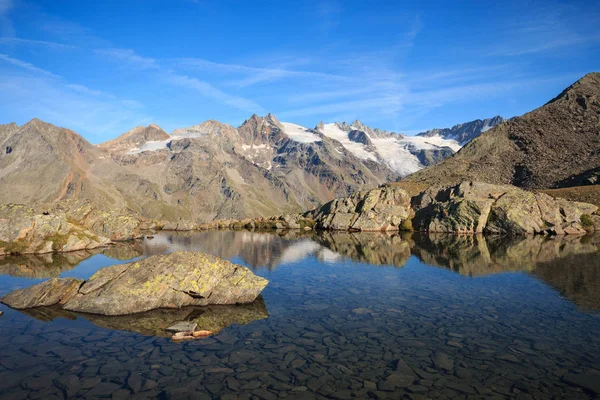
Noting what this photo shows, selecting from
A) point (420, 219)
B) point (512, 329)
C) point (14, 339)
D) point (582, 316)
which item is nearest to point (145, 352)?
point (14, 339)

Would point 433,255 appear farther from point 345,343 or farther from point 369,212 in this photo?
point 369,212

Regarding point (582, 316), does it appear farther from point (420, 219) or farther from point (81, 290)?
point (420, 219)

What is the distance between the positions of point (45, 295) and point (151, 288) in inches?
337

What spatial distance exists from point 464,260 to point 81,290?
4262cm

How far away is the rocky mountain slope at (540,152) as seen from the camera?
522ft

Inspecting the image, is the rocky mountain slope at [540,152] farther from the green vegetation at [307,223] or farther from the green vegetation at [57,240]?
the green vegetation at [57,240]

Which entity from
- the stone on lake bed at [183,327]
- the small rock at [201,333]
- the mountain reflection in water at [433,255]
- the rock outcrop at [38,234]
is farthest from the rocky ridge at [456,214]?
the small rock at [201,333]

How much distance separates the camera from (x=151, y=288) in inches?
1086

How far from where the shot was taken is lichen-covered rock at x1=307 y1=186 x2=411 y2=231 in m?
92.2

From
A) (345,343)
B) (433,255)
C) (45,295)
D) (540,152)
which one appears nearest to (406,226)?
(433,255)

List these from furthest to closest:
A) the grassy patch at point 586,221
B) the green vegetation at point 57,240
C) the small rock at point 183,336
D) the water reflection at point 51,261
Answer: the grassy patch at point 586,221, the green vegetation at point 57,240, the water reflection at point 51,261, the small rock at point 183,336

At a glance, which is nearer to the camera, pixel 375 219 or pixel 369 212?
pixel 375 219

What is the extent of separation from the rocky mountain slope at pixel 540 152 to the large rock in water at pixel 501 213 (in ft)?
200

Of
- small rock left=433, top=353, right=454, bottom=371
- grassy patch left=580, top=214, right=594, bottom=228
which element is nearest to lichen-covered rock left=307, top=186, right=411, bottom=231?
grassy patch left=580, top=214, right=594, bottom=228
